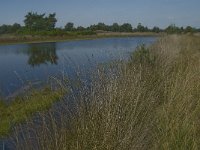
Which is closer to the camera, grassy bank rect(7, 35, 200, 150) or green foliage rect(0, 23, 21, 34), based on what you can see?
grassy bank rect(7, 35, 200, 150)

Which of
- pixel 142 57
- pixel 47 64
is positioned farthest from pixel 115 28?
pixel 142 57

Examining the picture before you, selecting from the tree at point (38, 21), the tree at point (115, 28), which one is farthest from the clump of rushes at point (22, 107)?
the tree at point (115, 28)

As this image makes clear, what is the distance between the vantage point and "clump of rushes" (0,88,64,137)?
10.3 metres

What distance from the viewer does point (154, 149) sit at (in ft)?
18.3

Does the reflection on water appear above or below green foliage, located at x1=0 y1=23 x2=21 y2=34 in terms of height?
above

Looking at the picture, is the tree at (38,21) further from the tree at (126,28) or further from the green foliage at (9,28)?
the tree at (126,28)

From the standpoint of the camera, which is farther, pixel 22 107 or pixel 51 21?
pixel 51 21

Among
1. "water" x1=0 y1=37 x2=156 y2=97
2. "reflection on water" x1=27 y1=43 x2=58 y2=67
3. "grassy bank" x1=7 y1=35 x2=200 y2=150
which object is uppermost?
"grassy bank" x1=7 y1=35 x2=200 y2=150

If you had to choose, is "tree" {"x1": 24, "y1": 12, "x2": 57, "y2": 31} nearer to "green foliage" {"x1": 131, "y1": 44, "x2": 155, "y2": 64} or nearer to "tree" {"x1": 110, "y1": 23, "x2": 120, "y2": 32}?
"tree" {"x1": 110, "y1": 23, "x2": 120, "y2": 32}

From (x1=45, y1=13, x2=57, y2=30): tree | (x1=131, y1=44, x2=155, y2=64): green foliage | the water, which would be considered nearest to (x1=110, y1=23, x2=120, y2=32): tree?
(x1=45, y1=13, x2=57, y2=30): tree

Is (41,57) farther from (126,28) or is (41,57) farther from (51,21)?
(126,28)

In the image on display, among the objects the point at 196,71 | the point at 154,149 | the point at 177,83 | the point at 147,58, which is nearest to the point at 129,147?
the point at 154,149

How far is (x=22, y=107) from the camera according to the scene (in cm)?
1202

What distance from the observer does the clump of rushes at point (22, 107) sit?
10273 mm
